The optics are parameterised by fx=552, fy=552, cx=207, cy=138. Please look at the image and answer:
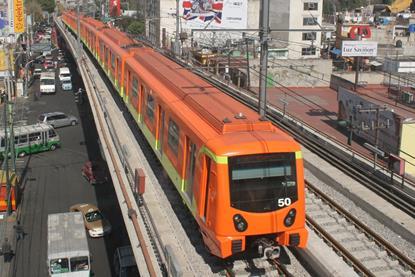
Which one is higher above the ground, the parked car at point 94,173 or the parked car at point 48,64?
the parked car at point 48,64

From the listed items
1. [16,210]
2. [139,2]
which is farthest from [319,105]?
[139,2]

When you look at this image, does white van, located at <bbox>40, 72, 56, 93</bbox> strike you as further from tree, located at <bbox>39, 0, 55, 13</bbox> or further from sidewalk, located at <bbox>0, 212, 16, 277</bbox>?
tree, located at <bbox>39, 0, 55, 13</bbox>

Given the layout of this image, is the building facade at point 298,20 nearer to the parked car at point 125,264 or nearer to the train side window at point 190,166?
the parked car at point 125,264

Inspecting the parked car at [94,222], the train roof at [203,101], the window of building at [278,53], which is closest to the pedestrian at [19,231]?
the parked car at [94,222]

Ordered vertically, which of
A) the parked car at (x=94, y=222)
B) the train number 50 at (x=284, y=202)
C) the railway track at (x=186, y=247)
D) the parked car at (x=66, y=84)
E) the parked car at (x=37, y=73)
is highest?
the train number 50 at (x=284, y=202)

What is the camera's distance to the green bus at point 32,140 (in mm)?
32344

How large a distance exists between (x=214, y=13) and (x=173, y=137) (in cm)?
4683

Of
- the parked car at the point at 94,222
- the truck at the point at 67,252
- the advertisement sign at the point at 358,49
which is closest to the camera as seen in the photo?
the truck at the point at 67,252

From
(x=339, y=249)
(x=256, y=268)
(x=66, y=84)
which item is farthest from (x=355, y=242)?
(x=66, y=84)

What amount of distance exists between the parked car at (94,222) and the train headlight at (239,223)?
14359 mm

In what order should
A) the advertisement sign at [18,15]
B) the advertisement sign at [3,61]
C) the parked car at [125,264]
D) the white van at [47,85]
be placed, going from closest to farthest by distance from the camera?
the parked car at [125,264]
the advertisement sign at [3,61]
the advertisement sign at [18,15]
the white van at [47,85]

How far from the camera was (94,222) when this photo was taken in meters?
22.2

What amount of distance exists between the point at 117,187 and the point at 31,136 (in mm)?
21683

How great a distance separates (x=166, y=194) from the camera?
1211 centimetres
